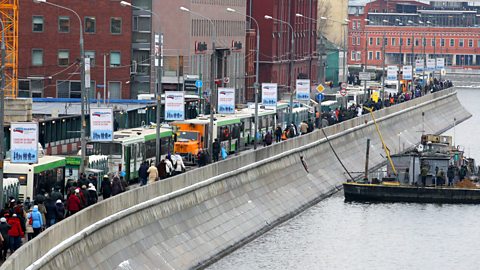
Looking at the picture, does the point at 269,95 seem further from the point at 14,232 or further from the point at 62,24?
the point at 14,232

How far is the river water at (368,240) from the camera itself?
58844 mm

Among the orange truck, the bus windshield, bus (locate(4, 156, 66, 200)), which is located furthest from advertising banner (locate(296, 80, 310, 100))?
bus (locate(4, 156, 66, 200))

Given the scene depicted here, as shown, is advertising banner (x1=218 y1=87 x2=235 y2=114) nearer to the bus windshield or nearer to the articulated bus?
the articulated bus

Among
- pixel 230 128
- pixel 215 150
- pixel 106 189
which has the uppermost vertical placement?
pixel 230 128

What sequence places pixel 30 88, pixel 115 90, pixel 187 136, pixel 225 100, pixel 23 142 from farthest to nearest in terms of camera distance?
pixel 115 90, pixel 30 88, pixel 225 100, pixel 187 136, pixel 23 142

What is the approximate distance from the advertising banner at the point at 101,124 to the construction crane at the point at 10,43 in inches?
1499

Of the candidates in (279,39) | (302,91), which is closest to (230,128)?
(302,91)

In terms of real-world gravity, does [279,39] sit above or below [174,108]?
above

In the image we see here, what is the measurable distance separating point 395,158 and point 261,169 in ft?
49.0

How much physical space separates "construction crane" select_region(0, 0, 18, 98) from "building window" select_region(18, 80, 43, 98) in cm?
785

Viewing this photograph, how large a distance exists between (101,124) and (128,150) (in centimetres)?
620

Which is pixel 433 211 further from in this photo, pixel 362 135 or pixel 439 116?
pixel 439 116

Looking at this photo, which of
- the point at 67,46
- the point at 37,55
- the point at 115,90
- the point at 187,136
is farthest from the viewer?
the point at 115,90

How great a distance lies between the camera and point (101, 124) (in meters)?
66.2
